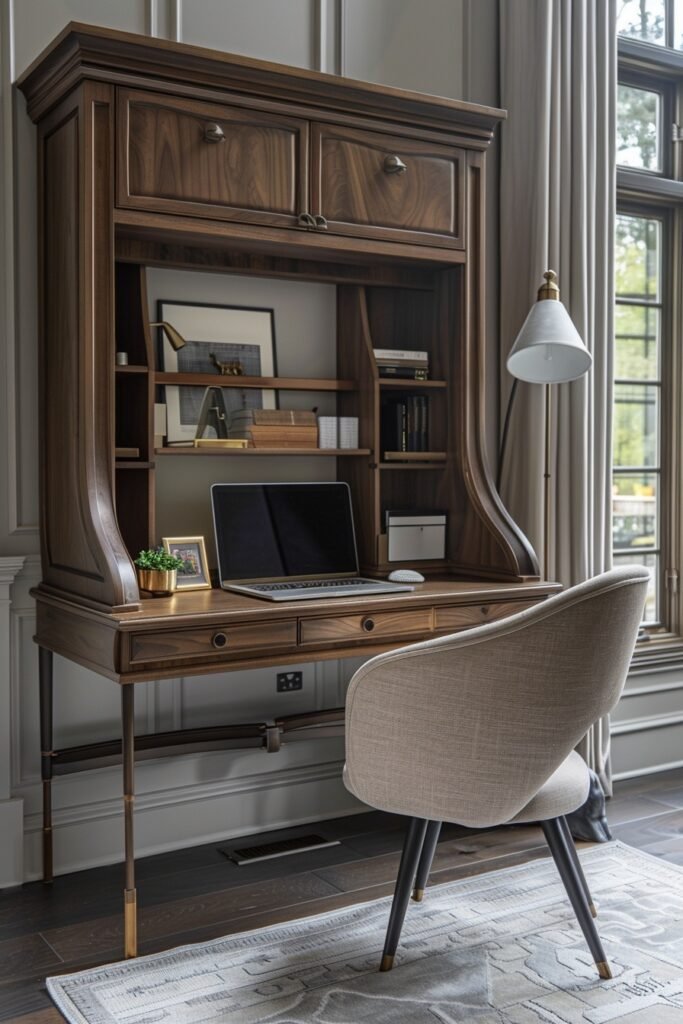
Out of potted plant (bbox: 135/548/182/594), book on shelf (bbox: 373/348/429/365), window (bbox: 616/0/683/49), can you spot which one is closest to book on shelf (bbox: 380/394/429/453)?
book on shelf (bbox: 373/348/429/365)

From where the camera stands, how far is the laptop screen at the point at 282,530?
2.97 meters

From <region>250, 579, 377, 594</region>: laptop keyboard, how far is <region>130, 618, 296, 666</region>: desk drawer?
0.23 m

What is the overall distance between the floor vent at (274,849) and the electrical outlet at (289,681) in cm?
45

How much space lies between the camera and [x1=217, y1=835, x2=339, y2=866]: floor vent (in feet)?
9.73

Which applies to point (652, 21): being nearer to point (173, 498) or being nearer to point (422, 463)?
point (422, 463)

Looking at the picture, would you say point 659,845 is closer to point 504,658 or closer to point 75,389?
point 504,658

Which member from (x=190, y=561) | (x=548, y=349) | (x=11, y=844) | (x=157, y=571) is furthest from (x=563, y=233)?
(x=11, y=844)

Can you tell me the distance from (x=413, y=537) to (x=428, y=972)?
1272 millimetres

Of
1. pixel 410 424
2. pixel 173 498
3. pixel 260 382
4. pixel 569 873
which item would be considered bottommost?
pixel 569 873

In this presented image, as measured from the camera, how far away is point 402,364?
10.4ft

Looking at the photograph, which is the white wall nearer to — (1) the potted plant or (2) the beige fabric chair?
(1) the potted plant

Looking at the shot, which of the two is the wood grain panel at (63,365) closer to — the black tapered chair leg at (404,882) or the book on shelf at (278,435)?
the book on shelf at (278,435)

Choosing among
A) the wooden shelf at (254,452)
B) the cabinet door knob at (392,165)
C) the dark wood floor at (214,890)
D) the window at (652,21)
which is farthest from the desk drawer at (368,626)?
the window at (652,21)

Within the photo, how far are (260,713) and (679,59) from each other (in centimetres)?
284
